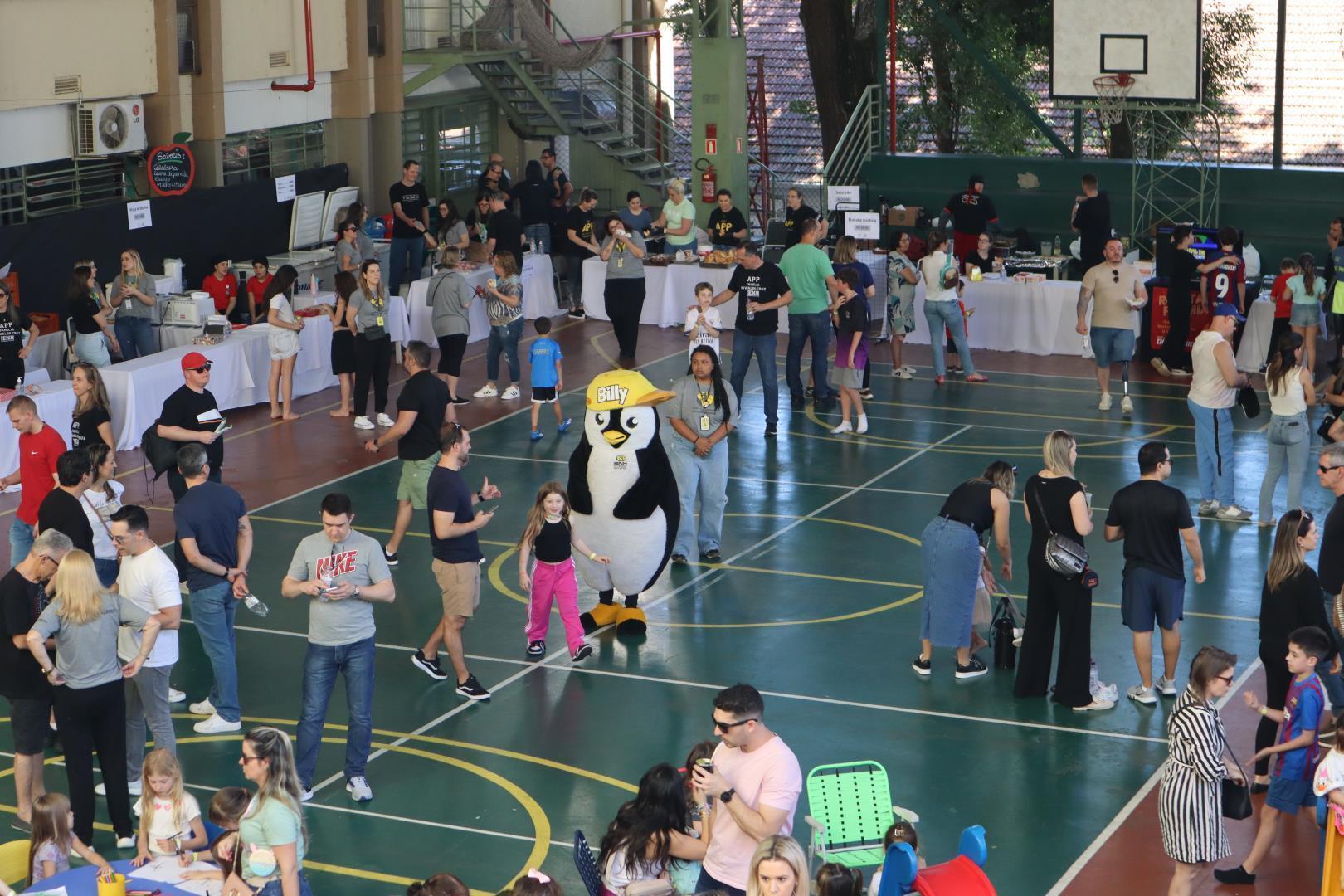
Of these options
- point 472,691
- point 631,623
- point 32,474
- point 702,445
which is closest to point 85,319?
point 32,474

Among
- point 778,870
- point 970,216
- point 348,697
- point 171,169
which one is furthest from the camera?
point 970,216

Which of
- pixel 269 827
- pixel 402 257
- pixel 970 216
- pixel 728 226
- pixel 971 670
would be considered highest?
pixel 970 216

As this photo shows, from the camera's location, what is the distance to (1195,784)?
27.9ft

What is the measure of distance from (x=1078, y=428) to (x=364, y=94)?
42.8ft

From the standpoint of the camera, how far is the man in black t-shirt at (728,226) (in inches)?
991

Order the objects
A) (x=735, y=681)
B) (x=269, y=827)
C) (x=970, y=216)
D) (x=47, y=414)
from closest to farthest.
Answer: (x=269, y=827) < (x=735, y=681) < (x=47, y=414) < (x=970, y=216)

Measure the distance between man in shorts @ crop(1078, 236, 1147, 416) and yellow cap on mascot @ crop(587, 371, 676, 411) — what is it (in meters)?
7.04

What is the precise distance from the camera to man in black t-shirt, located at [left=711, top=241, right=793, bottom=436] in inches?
721

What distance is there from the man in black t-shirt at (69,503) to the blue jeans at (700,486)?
4.57 m

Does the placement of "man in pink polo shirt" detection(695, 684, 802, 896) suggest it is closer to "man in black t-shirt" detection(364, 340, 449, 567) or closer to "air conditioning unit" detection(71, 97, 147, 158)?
"man in black t-shirt" detection(364, 340, 449, 567)

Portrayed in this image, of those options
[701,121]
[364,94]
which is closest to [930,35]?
[701,121]

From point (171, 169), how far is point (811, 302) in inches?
341

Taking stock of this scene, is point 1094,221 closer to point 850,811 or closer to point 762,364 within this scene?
point 762,364

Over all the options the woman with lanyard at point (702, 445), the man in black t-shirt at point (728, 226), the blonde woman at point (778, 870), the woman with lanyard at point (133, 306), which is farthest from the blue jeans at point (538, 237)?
the blonde woman at point (778, 870)
